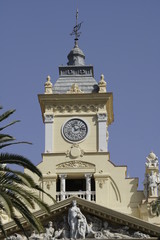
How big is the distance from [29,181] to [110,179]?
23.4 meters

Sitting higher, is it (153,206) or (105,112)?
(105,112)

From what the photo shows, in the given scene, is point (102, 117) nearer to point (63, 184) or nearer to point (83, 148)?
point (83, 148)

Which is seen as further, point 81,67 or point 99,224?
point 81,67

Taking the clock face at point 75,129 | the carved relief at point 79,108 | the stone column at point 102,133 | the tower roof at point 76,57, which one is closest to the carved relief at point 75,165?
the stone column at point 102,133

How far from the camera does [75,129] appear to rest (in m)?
61.9

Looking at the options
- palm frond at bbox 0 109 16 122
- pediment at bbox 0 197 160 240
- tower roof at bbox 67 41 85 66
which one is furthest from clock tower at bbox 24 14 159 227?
palm frond at bbox 0 109 16 122

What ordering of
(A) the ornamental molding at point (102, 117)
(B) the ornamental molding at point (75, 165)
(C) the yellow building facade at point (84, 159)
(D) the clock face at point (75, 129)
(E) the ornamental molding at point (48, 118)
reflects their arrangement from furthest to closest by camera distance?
(E) the ornamental molding at point (48, 118), (A) the ornamental molding at point (102, 117), (D) the clock face at point (75, 129), (B) the ornamental molding at point (75, 165), (C) the yellow building facade at point (84, 159)

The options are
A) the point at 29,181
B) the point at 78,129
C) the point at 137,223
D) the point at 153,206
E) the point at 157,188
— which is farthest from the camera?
the point at 78,129

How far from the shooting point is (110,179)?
5900 cm

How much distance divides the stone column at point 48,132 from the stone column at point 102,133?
12.3 feet

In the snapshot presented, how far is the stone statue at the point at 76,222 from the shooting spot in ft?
160

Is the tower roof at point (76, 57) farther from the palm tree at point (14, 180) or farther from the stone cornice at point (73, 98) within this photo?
the palm tree at point (14, 180)

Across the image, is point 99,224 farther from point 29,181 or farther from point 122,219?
point 29,181

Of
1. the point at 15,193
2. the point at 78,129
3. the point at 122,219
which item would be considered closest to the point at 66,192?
the point at 78,129
